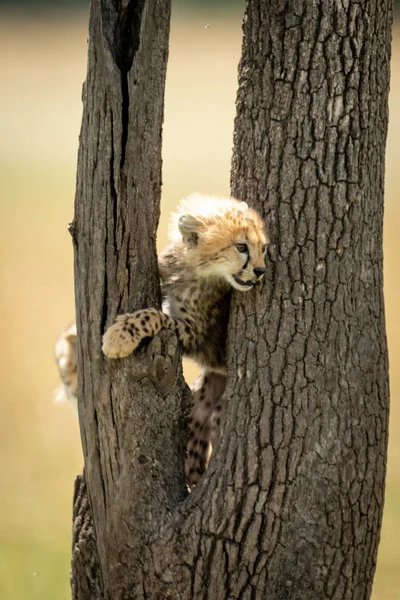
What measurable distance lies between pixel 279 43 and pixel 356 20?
0.86ft

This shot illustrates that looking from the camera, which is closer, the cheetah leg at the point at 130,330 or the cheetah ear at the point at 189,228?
the cheetah leg at the point at 130,330

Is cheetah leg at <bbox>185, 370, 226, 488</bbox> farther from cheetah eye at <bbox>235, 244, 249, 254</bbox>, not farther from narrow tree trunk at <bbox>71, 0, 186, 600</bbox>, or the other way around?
cheetah eye at <bbox>235, 244, 249, 254</bbox>

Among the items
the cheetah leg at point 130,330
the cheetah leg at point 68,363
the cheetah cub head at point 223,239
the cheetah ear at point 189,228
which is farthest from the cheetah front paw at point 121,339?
the cheetah leg at point 68,363

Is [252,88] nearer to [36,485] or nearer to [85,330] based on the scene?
[85,330]

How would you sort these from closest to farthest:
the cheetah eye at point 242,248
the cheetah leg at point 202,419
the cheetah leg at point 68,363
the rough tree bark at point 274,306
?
the rough tree bark at point 274,306 → the cheetah eye at point 242,248 → the cheetah leg at point 202,419 → the cheetah leg at point 68,363

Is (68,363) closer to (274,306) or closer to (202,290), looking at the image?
(202,290)

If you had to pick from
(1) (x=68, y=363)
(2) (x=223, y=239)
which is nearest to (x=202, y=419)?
(1) (x=68, y=363)

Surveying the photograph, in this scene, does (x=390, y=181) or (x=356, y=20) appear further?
(x=390, y=181)

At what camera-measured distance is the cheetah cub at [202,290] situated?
11.2 ft

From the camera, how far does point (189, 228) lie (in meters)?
3.79

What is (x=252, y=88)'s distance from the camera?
3.43 metres

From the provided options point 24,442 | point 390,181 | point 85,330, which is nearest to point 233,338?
point 85,330

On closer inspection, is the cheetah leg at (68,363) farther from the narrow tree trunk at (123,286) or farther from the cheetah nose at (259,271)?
the cheetah nose at (259,271)

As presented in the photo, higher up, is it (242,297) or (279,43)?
(279,43)
